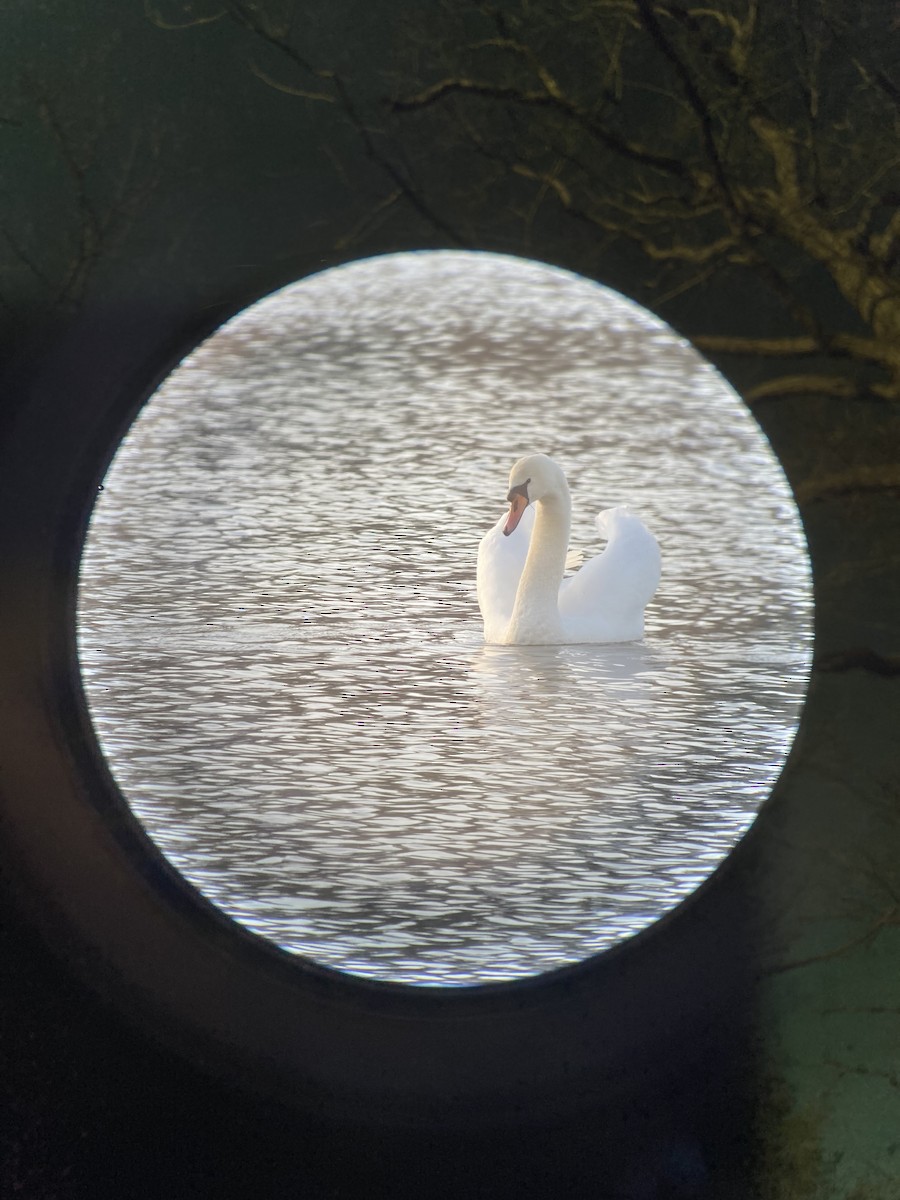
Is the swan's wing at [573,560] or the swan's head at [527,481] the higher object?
the swan's head at [527,481]

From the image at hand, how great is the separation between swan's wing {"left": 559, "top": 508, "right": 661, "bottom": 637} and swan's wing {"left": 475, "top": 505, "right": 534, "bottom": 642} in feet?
0.14

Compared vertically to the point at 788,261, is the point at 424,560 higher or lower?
lower

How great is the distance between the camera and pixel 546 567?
3.07ft

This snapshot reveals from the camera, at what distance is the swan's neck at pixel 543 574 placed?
90 centimetres

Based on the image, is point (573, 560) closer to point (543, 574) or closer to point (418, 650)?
point (543, 574)

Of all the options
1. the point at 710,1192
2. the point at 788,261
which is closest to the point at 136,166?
the point at 788,261

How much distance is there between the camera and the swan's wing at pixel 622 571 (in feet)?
2.85

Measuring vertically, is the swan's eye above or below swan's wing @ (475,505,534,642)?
above

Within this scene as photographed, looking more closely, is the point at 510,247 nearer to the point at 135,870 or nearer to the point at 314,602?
the point at 314,602

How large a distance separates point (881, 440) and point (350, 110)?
378 millimetres

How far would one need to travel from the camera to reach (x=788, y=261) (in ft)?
2.73

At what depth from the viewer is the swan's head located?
2.85 feet

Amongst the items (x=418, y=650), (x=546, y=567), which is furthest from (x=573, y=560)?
(x=418, y=650)

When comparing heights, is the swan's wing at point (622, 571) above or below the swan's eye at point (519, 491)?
below
